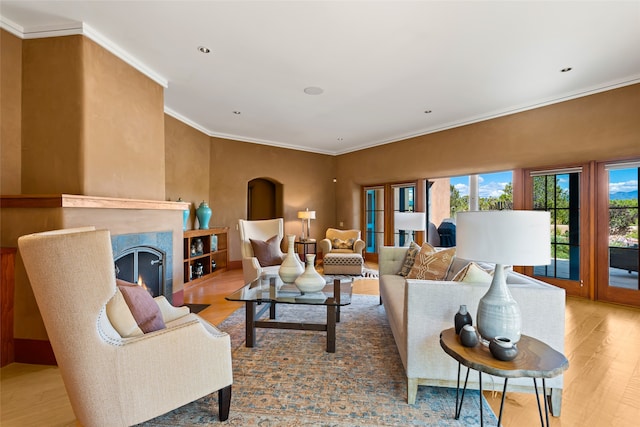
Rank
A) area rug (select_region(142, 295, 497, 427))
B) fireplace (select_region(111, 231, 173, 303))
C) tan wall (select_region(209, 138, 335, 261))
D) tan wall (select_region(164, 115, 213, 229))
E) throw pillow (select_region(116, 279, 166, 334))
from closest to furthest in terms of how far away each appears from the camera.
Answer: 1. throw pillow (select_region(116, 279, 166, 334))
2. area rug (select_region(142, 295, 497, 427))
3. fireplace (select_region(111, 231, 173, 303))
4. tan wall (select_region(164, 115, 213, 229))
5. tan wall (select_region(209, 138, 335, 261))

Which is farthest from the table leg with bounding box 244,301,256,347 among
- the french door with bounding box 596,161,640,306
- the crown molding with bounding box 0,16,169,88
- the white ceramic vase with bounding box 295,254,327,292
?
the french door with bounding box 596,161,640,306

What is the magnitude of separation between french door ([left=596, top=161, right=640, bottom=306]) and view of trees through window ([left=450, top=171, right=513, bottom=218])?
3.94 ft

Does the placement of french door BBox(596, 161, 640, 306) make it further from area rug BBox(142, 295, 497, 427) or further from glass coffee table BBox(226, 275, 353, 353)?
glass coffee table BBox(226, 275, 353, 353)

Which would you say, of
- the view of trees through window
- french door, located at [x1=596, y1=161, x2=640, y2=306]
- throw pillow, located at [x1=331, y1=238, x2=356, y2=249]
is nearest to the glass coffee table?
throw pillow, located at [x1=331, y1=238, x2=356, y2=249]

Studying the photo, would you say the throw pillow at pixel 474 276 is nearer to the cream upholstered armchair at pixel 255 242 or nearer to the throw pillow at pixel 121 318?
the throw pillow at pixel 121 318

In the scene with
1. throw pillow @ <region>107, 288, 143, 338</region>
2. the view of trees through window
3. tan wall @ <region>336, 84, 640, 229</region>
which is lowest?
throw pillow @ <region>107, 288, 143, 338</region>

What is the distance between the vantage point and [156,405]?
147 cm

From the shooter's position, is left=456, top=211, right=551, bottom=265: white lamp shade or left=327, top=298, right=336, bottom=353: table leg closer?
left=456, top=211, right=551, bottom=265: white lamp shade

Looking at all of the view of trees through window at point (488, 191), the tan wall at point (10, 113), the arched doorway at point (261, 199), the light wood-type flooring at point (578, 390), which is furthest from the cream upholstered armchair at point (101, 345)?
the arched doorway at point (261, 199)

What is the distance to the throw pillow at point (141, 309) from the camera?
1595 millimetres

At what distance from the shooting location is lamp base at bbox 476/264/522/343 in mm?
1486

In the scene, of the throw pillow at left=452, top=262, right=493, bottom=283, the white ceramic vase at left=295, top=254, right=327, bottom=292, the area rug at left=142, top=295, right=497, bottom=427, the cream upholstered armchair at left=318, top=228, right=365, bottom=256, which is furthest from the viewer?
the cream upholstered armchair at left=318, top=228, right=365, bottom=256

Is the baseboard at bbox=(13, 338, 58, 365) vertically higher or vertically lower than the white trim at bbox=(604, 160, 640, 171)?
lower

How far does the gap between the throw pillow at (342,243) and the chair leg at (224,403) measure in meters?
4.51
